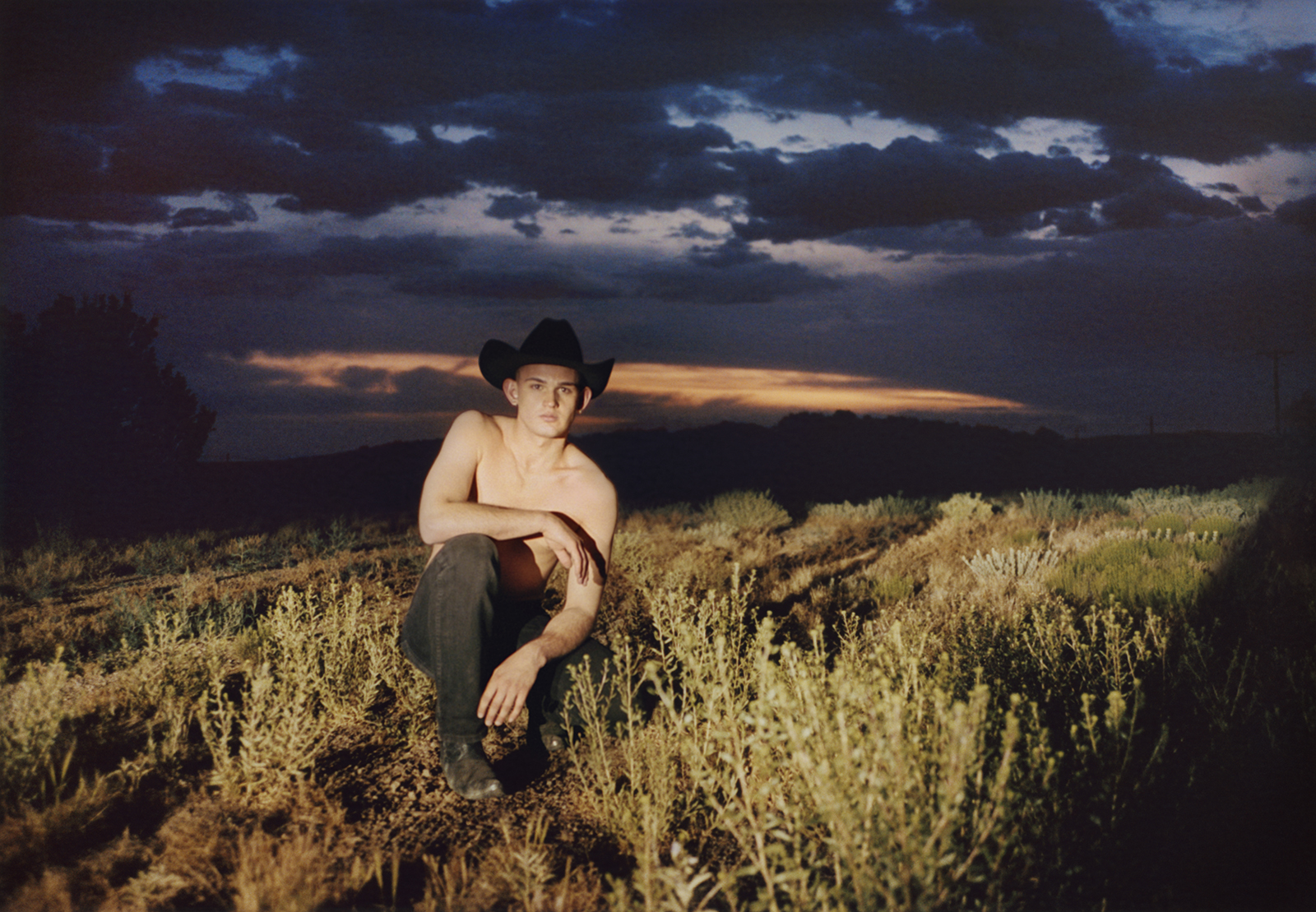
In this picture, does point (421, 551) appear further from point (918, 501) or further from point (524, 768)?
point (918, 501)

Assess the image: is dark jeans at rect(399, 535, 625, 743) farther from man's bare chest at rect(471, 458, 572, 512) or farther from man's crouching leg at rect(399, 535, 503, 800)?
man's bare chest at rect(471, 458, 572, 512)

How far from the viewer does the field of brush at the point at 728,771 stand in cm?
211

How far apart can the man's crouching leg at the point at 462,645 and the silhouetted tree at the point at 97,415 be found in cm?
1867

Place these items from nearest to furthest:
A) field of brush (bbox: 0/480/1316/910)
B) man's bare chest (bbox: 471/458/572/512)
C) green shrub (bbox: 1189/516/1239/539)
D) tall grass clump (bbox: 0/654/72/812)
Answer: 1. field of brush (bbox: 0/480/1316/910)
2. tall grass clump (bbox: 0/654/72/812)
3. man's bare chest (bbox: 471/458/572/512)
4. green shrub (bbox: 1189/516/1239/539)

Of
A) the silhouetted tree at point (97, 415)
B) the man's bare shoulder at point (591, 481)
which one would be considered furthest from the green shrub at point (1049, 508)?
the silhouetted tree at point (97, 415)

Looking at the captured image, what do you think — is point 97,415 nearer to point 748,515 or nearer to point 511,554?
point 748,515

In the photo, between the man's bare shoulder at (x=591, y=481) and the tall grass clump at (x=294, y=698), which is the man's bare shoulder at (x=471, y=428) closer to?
the man's bare shoulder at (x=591, y=481)

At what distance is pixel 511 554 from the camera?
3746 mm

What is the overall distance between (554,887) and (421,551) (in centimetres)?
754

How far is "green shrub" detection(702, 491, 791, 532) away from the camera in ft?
39.9

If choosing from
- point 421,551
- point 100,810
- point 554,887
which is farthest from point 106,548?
point 554,887

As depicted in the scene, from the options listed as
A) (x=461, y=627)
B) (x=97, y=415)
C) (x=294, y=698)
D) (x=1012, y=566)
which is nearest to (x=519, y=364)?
(x=461, y=627)

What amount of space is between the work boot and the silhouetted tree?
1872 cm

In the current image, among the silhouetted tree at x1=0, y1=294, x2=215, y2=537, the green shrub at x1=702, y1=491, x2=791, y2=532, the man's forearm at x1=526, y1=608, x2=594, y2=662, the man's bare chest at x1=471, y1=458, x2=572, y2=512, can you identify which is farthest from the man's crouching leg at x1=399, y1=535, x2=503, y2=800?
the silhouetted tree at x1=0, y1=294, x2=215, y2=537
